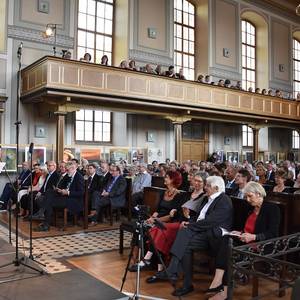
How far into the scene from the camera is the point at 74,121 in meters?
12.4

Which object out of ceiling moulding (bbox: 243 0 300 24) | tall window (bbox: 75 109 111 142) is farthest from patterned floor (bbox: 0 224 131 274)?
ceiling moulding (bbox: 243 0 300 24)

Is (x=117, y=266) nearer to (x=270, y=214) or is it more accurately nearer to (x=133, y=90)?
(x=270, y=214)

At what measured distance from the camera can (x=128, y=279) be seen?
4316 mm

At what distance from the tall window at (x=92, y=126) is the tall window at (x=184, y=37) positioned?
4204 mm

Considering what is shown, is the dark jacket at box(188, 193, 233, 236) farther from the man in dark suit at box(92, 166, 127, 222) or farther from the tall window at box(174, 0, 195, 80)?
the tall window at box(174, 0, 195, 80)

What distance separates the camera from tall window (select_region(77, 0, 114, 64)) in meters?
13.2

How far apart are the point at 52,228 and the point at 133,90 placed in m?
5.41

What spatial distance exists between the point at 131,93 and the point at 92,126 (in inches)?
95.4

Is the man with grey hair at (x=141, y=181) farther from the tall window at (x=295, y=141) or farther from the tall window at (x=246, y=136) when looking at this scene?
the tall window at (x=295, y=141)

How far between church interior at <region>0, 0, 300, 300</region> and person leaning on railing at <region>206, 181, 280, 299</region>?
0.01 meters

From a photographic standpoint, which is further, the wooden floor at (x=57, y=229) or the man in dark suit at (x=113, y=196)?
the man in dark suit at (x=113, y=196)

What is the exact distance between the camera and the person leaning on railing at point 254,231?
3.81 meters

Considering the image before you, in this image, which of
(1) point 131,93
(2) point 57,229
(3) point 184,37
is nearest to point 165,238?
(2) point 57,229

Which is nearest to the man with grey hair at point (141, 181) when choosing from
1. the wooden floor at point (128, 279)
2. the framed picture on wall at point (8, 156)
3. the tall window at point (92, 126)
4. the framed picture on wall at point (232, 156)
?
the wooden floor at point (128, 279)
